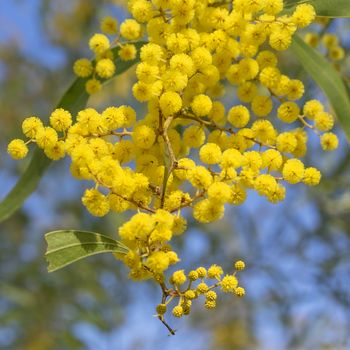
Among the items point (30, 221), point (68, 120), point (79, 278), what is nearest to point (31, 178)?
point (68, 120)

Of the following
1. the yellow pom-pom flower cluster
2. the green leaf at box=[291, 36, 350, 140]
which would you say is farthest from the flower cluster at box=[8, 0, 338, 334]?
the green leaf at box=[291, 36, 350, 140]

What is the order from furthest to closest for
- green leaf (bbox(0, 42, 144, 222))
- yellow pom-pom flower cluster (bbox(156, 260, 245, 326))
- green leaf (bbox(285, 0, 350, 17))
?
green leaf (bbox(0, 42, 144, 222))
green leaf (bbox(285, 0, 350, 17))
yellow pom-pom flower cluster (bbox(156, 260, 245, 326))

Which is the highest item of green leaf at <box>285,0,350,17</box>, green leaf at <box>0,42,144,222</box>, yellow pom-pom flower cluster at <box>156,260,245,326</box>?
green leaf at <box>285,0,350,17</box>

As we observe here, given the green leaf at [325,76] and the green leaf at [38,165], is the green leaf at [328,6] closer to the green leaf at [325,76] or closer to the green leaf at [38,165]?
the green leaf at [325,76]

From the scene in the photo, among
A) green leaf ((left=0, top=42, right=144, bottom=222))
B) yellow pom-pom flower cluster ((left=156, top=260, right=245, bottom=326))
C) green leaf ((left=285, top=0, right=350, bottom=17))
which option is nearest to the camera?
yellow pom-pom flower cluster ((left=156, top=260, right=245, bottom=326))

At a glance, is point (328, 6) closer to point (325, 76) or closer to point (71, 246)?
point (325, 76)

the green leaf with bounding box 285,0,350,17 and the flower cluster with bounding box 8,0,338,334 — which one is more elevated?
the green leaf with bounding box 285,0,350,17

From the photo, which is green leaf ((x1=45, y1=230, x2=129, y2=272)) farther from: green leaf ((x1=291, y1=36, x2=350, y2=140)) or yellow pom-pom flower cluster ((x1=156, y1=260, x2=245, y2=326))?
green leaf ((x1=291, y1=36, x2=350, y2=140))

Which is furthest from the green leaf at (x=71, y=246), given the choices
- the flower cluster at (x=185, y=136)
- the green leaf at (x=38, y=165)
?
the green leaf at (x=38, y=165)
